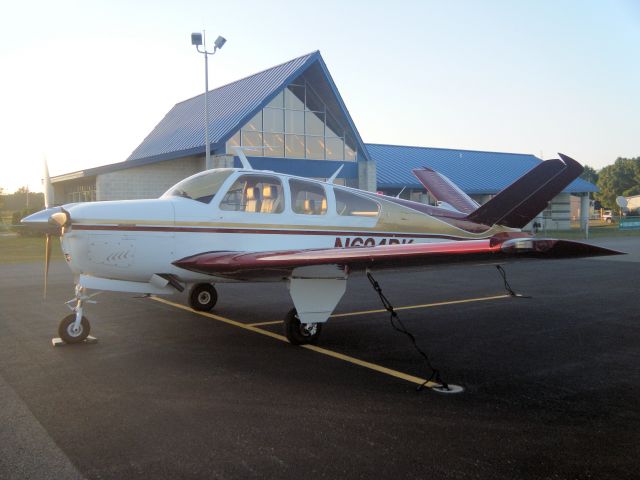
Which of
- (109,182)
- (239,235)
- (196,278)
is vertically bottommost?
(196,278)

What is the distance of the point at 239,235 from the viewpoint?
286 inches

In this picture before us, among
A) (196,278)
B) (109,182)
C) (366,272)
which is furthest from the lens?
(109,182)

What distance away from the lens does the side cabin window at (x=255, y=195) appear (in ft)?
24.0

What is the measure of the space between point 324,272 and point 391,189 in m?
29.0

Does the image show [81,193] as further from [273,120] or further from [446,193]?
[446,193]

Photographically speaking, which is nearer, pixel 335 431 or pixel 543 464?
pixel 543 464

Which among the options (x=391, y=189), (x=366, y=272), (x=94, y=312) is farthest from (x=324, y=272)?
(x=391, y=189)

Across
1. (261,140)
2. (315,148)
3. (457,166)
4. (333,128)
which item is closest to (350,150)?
(333,128)

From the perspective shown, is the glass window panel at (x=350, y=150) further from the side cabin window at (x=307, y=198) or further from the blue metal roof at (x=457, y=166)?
the side cabin window at (x=307, y=198)

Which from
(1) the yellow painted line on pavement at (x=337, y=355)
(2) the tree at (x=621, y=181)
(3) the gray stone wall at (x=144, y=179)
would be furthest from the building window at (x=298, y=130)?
(2) the tree at (x=621, y=181)

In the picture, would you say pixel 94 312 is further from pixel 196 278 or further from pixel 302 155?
pixel 302 155

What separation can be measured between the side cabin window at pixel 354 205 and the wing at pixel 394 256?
1702mm

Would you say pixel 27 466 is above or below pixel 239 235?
below

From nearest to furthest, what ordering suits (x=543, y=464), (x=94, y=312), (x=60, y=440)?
(x=543, y=464) → (x=60, y=440) → (x=94, y=312)
